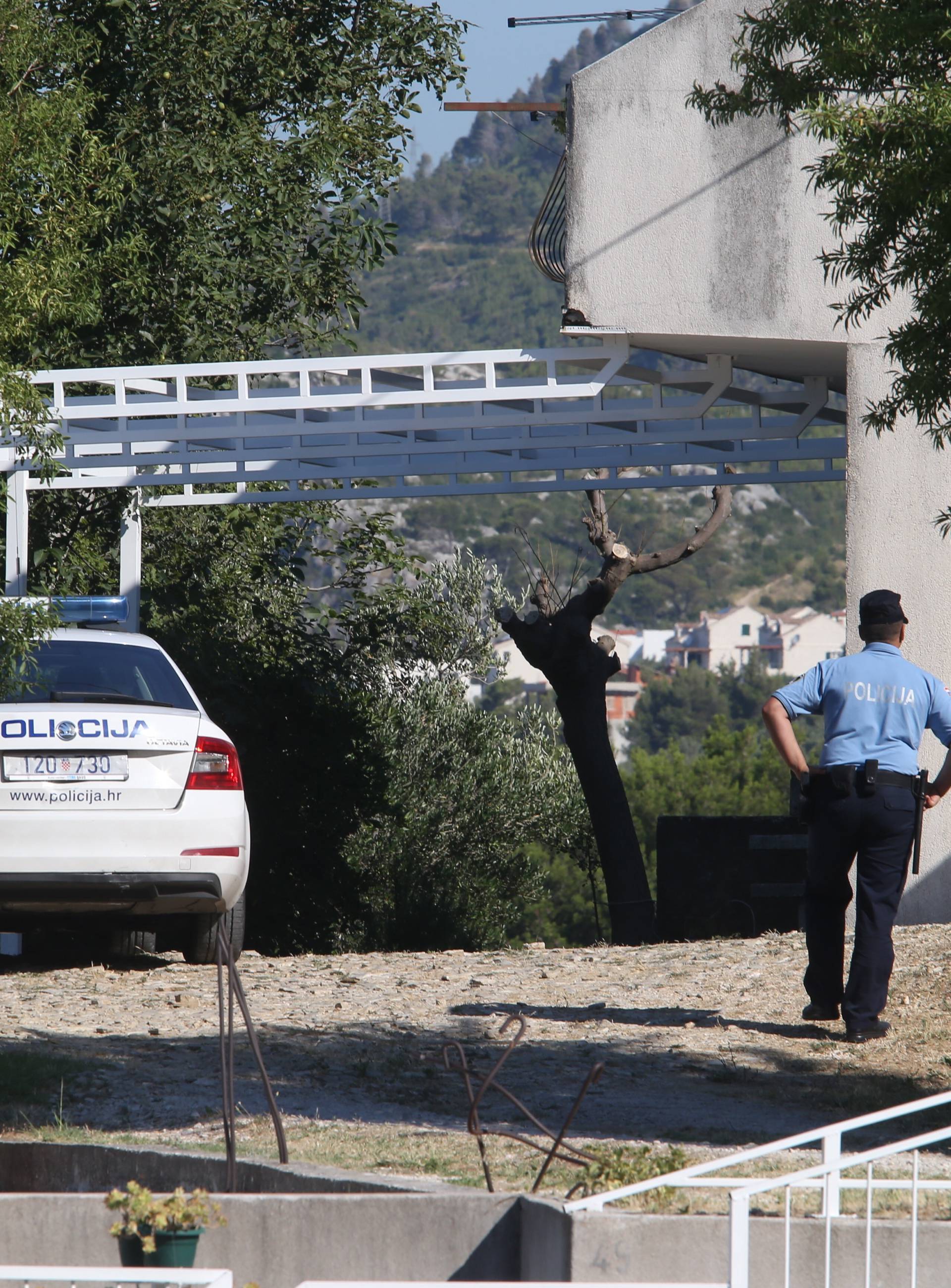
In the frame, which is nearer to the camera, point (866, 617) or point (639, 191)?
point (866, 617)

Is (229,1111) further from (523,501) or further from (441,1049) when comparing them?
(523,501)

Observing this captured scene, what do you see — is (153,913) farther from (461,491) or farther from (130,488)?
(130,488)

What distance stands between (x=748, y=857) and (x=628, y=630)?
131 metres

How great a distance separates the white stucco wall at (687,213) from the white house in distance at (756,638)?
418ft

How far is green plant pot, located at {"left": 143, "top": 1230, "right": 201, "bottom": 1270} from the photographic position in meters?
3.54

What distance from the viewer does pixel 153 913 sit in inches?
298

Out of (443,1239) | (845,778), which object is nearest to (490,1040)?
(845,778)

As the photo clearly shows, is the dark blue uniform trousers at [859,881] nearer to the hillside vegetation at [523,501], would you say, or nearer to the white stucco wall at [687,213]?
the white stucco wall at [687,213]

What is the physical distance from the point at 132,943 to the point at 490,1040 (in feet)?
13.2

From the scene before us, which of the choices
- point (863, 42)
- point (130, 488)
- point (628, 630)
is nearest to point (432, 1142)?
point (863, 42)

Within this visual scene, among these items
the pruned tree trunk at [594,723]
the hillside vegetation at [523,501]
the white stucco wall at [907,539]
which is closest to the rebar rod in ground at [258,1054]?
the white stucco wall at [907,539]

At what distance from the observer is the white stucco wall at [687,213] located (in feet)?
31.7

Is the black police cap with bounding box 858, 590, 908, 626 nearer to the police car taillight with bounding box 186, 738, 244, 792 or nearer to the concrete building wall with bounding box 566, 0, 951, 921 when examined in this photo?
the police car taillight with bounding box 186, 738, 244, 792

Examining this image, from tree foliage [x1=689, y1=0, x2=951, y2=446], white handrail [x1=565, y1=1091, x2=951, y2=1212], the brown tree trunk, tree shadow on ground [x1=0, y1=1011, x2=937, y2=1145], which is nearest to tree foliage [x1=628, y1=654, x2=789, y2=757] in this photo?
the brown tree trunk
